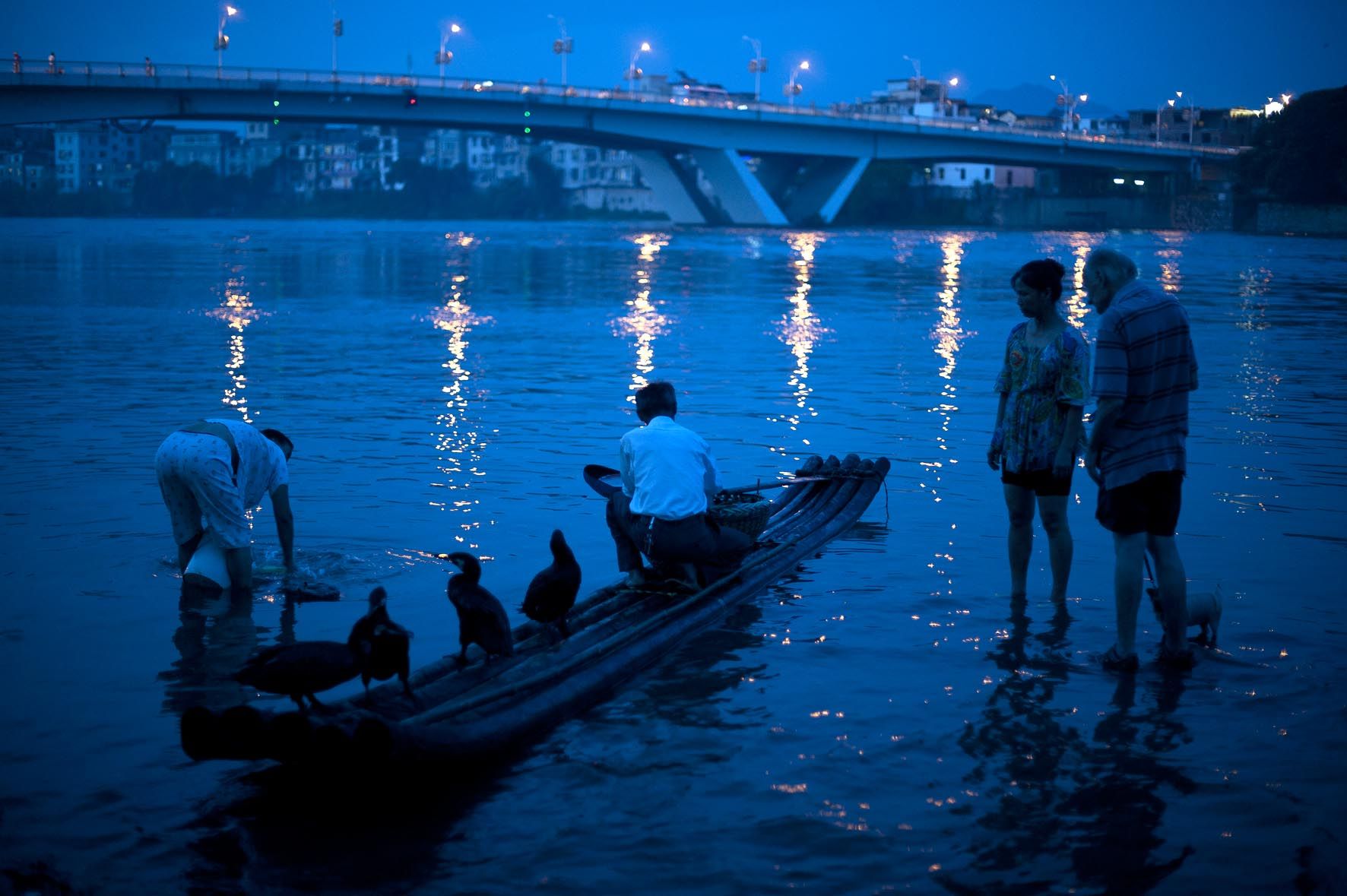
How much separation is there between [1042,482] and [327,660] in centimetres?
381

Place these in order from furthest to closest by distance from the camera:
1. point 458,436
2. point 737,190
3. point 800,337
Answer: point 737,190 → point 800,337 → point 458,436

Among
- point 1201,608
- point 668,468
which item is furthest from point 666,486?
point 1201,608

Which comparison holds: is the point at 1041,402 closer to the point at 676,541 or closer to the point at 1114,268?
the point at 1114,268

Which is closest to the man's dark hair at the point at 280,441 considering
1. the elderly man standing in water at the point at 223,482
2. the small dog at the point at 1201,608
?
the elderly man standing in water at the point at 223,482

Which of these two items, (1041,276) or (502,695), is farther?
(1041,276)

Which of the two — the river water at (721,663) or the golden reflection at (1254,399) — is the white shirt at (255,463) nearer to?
the river water at (721,663)

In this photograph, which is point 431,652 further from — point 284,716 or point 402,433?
point 402,433

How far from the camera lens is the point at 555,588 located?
6.50 m

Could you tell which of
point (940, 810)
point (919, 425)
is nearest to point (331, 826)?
point (940, 810)

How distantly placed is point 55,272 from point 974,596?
37.5 meters

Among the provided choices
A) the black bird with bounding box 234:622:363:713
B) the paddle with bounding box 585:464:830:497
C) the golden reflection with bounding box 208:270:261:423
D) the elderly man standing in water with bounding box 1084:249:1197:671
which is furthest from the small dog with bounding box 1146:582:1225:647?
the golden reflection with bounding box 208:270:261:423

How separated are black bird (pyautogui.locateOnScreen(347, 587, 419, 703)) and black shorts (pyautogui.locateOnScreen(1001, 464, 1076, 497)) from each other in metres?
3.34

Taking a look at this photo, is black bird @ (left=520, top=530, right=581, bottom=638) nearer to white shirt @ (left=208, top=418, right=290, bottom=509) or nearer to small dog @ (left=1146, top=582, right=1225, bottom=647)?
white shirt @ (left=208, top=418, right=290, bottom=509)

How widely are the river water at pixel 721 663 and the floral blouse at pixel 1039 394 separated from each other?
0.96 m
